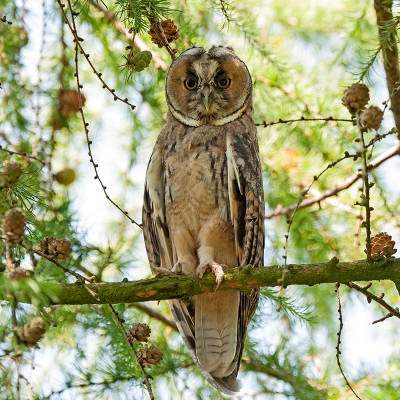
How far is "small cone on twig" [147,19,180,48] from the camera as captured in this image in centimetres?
246

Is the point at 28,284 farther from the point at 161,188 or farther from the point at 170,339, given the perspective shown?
the point at 170,339

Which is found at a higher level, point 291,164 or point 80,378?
point 291,164

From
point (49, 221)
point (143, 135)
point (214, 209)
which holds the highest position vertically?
point (143, 135)

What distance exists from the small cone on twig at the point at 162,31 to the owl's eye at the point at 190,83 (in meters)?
0.72

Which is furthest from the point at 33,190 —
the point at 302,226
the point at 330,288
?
the point at 330,288

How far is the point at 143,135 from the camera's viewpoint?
4.23 metres

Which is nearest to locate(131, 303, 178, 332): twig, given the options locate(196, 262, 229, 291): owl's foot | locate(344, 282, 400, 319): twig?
locate(196, 262, 229, 291): owl's foot

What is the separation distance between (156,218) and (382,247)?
4.22ft

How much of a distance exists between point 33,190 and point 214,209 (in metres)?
1.01

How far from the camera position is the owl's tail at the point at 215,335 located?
10.0 ft

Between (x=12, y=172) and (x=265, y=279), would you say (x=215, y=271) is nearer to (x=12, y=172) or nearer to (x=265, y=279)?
(x=265, y=279)

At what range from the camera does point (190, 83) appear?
3.31m

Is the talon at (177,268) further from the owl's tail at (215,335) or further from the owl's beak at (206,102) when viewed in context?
the owl's beak at (206,102)

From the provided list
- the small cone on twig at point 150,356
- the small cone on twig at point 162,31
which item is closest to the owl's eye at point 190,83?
the small cone on twig at point 162,31
